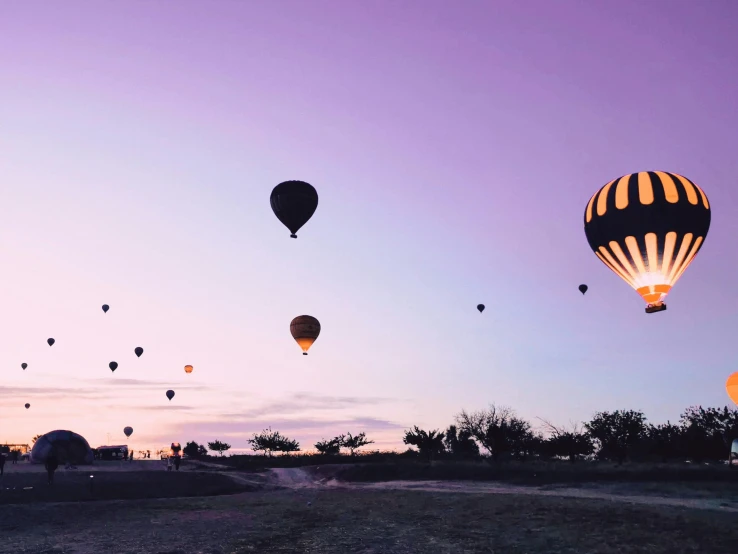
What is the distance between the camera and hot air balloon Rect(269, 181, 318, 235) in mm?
37719

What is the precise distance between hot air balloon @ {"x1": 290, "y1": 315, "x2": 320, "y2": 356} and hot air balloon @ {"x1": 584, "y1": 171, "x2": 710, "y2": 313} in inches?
1112

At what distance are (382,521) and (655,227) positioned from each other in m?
14.3

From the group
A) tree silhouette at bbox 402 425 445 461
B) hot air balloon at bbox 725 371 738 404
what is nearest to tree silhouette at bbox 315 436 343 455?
tree silhouette at bbox 402 425 445 461

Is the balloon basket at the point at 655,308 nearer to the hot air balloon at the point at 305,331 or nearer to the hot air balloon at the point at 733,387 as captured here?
the hot air balloon at the point at 733,387

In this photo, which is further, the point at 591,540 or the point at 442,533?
the point at 442,533

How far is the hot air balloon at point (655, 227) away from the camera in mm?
24609

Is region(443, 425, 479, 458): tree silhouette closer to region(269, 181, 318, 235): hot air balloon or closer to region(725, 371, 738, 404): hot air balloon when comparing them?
region(725, 371, 738, 404): hot air balloon

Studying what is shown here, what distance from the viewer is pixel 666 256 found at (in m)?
25.0

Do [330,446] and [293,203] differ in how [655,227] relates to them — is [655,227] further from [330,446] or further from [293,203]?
[330,446]

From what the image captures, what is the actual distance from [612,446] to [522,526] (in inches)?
1830

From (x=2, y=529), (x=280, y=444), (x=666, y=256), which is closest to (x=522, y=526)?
(x=666, y=256)

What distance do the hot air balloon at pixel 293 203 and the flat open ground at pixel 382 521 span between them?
1483 centimetres

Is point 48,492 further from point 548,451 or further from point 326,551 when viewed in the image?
point 548,451

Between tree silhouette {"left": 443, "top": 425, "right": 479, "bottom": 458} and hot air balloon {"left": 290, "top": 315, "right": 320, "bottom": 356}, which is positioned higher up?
hot air balloon {"left": 290, "top": 315, "right": 320, "bottom": 356}
